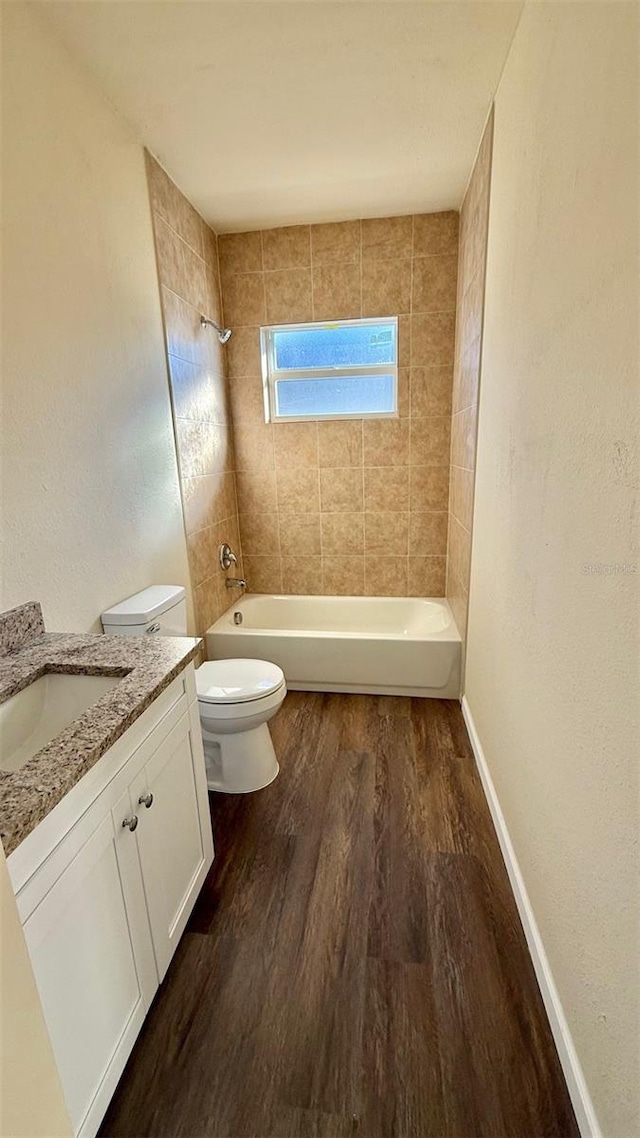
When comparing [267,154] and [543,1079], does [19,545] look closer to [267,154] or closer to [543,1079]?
[543,1079]

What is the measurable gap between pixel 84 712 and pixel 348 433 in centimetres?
Answer: 238

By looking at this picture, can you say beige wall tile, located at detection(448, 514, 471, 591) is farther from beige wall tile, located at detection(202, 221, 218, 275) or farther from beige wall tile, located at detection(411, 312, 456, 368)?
beige wall tile, located at detection(202, 221, 218, 275)

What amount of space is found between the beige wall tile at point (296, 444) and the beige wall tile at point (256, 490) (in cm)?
14

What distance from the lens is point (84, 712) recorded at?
1028mm

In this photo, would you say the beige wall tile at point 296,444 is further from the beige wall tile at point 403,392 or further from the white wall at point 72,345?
the white wall at point 72,345

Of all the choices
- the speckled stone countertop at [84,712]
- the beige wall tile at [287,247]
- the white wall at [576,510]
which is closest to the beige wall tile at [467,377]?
the white wall at [576,510]

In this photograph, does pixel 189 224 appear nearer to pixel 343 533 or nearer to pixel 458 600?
pixel 343 533

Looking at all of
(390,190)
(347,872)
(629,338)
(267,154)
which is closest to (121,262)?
(267,154)

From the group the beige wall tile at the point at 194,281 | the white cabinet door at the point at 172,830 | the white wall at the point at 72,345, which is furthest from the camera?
the beige wall tile at the point at 194,281

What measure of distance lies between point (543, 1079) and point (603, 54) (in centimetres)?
205

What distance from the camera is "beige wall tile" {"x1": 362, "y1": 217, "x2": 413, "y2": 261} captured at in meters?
2.66

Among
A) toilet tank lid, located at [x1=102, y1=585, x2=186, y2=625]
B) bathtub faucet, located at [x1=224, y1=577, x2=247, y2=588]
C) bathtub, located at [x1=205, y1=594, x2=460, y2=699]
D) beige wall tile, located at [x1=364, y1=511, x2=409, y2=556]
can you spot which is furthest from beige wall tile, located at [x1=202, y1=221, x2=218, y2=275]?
bathtub, located at [x1=205, y1=594, x2=460, y2=699]

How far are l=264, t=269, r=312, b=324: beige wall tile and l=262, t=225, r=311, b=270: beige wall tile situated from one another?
42 mm

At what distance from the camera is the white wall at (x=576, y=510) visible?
0.78m
